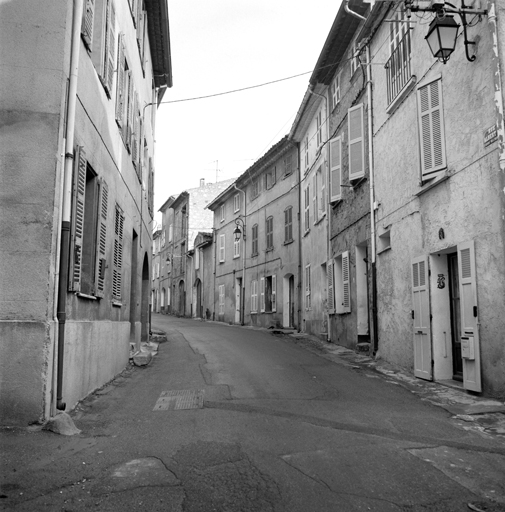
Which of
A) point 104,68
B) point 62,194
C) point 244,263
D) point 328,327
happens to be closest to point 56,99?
point 62,194

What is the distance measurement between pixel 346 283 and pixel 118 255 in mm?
6357

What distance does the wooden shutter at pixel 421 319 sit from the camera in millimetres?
9062

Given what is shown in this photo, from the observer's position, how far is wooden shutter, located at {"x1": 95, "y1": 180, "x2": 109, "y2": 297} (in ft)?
26.6

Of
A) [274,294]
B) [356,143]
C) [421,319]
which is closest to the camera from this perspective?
[421,319]

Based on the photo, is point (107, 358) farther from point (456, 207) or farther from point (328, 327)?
point (328, 327)

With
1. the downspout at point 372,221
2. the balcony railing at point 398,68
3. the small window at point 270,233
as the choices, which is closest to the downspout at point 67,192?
the balcony railing at point 398,68

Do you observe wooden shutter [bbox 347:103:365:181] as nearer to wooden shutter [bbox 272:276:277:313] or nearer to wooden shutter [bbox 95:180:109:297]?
wooden shutter [bbox 95:180:109:297]

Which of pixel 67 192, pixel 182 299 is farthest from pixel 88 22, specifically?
pixel 182 299

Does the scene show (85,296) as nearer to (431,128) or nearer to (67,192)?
(67,192)

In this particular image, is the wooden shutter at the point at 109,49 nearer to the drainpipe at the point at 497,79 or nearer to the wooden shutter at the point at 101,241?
the wooden shutter at the point at 101,241

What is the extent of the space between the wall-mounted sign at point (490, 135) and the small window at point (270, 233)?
16.9 m

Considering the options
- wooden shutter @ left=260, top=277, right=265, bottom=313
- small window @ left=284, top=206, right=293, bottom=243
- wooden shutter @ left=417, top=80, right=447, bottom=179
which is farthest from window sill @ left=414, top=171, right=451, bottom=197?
wooden shutter @ left=260, top=277, right=265, bottom=313

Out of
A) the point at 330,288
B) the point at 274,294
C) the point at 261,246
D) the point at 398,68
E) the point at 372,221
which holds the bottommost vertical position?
the point at 330,288

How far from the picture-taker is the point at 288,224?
2230 centimetres
